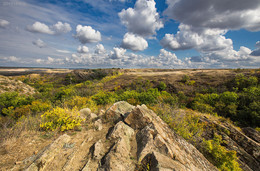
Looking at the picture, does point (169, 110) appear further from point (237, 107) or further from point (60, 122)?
point (237, 107)

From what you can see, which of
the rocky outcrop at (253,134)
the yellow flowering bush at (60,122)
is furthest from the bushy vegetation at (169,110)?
the rocky outcrop at (253,134)

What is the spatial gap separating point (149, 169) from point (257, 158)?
804 centimetres

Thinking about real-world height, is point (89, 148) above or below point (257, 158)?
above

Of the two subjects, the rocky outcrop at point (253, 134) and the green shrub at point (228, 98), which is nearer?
the rocky outcrop at point (253, 134)

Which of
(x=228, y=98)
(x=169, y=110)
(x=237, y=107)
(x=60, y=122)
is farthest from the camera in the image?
(x=228, y=98)

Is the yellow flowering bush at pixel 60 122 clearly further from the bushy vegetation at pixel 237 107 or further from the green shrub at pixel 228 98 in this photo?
the green shrub at pixel 228 98

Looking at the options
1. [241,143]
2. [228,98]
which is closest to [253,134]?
[241,143]

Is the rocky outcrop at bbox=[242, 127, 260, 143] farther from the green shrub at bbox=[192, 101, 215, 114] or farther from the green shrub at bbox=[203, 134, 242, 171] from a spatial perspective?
the green shrub at bbox=[192, 101, 215, 114]

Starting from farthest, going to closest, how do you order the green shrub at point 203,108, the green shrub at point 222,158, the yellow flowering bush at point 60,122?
the green shrub at point 203,108, the green shrub at point 222,158, the yellow flowering bush at point 60,122

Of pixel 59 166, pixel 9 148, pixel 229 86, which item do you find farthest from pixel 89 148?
pixel 229 86

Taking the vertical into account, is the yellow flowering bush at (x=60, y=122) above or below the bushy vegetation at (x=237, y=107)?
above

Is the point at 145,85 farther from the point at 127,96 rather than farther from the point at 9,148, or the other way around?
the point at 9,148

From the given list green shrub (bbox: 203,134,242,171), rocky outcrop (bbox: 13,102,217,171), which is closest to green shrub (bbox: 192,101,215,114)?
green shrub (bbox: 203,134,242,171)

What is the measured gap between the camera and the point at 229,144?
714 centimetres
